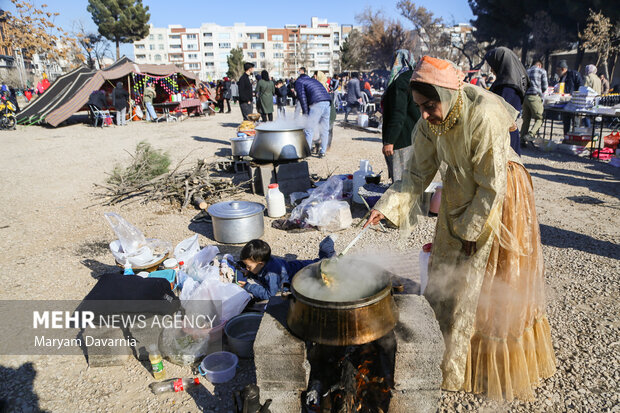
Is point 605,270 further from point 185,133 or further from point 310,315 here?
point 185,133

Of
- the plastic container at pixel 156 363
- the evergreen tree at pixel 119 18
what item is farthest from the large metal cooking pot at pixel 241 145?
the evergreen tree at pixel 119 18

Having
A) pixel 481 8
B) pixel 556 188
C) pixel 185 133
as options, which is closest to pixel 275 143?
pixel 556 188

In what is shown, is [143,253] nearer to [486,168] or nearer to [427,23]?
[486,168]

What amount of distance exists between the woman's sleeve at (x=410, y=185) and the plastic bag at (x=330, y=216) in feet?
8.68

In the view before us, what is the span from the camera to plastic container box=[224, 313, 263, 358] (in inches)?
112

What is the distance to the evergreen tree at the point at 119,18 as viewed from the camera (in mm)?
41656

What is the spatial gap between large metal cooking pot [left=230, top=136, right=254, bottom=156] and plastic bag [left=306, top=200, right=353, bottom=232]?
10.2 ft

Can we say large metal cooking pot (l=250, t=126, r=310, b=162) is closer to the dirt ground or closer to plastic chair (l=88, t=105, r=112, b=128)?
the dirt ground

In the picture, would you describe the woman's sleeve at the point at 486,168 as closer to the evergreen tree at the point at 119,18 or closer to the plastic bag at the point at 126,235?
the plastic bag at the point at 126,235

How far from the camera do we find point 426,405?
85.7 inches

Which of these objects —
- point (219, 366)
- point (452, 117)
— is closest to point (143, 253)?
point (219, 366)

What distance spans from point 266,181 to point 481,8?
3632 centimetres

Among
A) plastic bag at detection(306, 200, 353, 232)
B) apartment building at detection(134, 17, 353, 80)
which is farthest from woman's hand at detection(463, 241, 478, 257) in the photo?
apartment building at detection(134, 17, 353, 80)

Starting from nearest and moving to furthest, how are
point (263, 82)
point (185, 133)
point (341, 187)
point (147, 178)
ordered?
1. point (341, 187)
2. point (147, 178)
3. point (263, 82)
4. point (185, 133)
